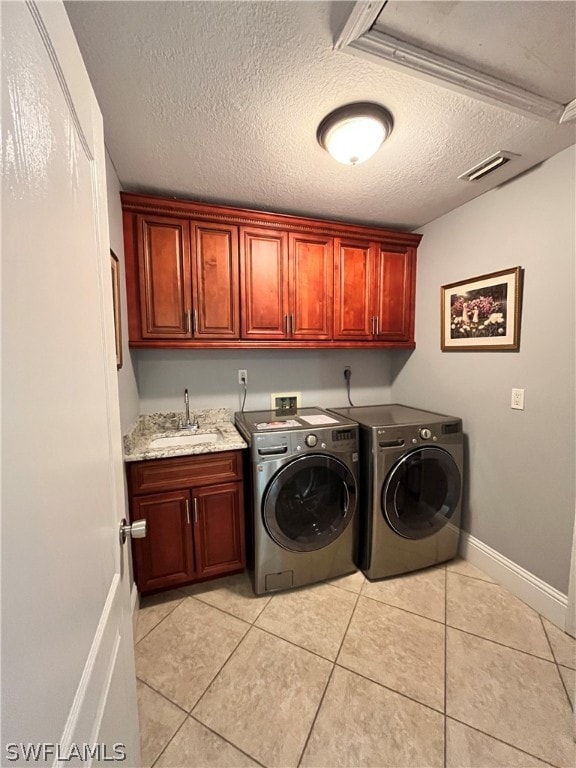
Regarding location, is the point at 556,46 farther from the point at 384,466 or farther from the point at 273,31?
the point at 384,466

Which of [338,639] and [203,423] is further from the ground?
[203,423]

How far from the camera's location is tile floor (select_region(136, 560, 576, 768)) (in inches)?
41.8

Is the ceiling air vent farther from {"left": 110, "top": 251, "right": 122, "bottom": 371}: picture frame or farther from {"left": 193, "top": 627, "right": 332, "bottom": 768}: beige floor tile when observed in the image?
{"left": 193, "top": 627, "right": 332, "bottom": 768}: beige floor tile

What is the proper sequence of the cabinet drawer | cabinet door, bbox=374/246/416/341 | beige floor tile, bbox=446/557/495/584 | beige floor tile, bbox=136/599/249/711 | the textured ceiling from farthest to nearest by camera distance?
cabinet door, bbox=374/246/416/341 < beige floor tile, bbox=446/557/495/584 < the cabinet drawer < beige floor tile, bbox=136/599/249/711 < the textured ceiling

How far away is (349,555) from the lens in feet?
6.23

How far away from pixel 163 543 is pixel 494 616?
1879mm

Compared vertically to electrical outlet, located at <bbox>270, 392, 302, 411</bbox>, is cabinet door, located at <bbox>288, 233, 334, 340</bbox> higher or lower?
higher

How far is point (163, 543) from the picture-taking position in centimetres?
170

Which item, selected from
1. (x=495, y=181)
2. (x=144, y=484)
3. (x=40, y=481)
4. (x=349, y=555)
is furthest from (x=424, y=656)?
(x=495, y=181)

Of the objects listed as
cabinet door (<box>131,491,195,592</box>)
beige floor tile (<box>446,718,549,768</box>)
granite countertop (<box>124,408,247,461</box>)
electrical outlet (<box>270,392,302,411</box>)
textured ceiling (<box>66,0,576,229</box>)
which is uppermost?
textured ceiling (<box>66,0,576,229</box>)

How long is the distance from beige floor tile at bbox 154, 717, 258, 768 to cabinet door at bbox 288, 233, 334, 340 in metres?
2.00

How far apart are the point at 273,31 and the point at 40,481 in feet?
4.49

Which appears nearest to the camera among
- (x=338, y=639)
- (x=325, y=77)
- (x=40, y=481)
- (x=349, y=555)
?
(x=40, y=481)

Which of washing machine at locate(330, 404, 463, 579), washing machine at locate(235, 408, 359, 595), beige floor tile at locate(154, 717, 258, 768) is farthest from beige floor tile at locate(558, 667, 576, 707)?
beige floor tile at locate(154, 717, 258, 768)
